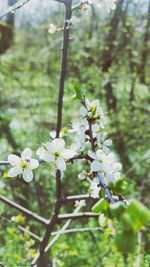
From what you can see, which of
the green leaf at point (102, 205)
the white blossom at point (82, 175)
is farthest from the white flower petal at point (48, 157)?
the green leaf at point (102, 205)

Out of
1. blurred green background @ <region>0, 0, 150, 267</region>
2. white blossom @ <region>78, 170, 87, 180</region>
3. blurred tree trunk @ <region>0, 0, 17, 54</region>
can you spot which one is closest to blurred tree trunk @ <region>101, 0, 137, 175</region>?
blurred green background @ <region>0, 0, 150, 267</region>

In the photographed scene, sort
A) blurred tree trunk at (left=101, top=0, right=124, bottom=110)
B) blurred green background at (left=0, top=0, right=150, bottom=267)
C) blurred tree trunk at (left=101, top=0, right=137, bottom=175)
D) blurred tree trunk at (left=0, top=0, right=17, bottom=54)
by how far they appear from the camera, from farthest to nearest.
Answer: blurred tree trunk at (left=0, top=0, right=17, bottom=54), blurred tree trunk at (left=101, top=0, right=124, bottom=110), blurred tree trunk at (left=101, top=0, right=137, bottom=175), blurred green background at (left=0, top=0, right=150, bottom=267)

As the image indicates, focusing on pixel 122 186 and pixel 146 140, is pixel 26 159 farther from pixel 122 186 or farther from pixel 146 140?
pixel 146 140

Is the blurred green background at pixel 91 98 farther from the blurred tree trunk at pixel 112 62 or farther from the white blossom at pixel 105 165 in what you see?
the white blossom at pixel 105 165

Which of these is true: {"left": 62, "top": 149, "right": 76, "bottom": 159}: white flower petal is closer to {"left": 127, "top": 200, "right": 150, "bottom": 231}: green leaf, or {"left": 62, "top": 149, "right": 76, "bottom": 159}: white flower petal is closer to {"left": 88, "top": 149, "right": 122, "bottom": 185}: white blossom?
{"left": 88, "top": 149, "right": 122, "bottom": 185}: white blossom

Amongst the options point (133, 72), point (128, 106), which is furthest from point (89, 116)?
point (133, 72)

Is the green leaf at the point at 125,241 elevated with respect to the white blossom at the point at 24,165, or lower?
lower

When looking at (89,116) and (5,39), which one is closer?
(89,116)

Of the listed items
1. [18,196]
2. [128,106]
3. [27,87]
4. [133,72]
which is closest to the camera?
[18,196]
